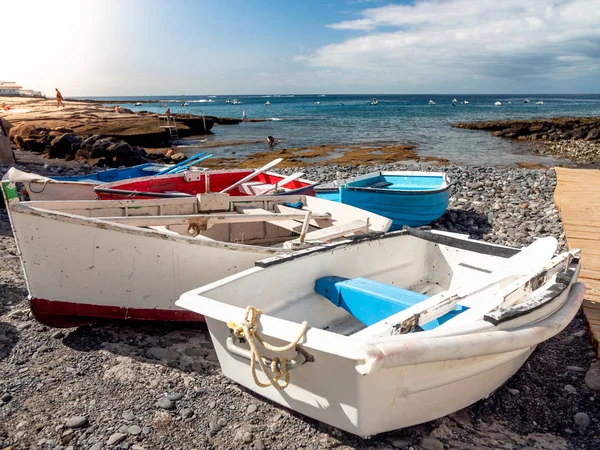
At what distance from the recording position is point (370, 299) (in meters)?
3.53

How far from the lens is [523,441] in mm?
2918

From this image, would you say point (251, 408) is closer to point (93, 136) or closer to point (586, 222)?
point (586, 222)

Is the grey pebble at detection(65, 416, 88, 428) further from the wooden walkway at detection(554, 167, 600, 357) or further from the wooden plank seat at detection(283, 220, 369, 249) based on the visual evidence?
the wooden walkway at detection(554, 167, 600, 357)

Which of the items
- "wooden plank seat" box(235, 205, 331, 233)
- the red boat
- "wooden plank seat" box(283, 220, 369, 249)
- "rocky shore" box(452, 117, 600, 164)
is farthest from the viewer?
"rocky shore" box(452, 117, 600, 164)

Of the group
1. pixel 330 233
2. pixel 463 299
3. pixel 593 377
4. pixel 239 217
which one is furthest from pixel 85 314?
pixel 593 377

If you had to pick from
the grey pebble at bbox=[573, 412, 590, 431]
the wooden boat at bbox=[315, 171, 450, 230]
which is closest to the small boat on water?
the wooden boat at bbox=[315, 171, 450, 230]

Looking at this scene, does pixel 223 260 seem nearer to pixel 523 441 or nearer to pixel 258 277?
pixel 258 277

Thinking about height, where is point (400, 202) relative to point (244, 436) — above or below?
above

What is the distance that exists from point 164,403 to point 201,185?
5077mm

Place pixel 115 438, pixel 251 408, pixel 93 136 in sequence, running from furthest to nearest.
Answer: pixel 93 136 < pixel 251 408 < pixel 115 438

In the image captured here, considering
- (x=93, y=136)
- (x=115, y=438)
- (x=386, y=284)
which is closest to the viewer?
(x=115, y=438)

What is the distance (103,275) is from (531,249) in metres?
3.89

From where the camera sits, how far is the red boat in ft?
21.3

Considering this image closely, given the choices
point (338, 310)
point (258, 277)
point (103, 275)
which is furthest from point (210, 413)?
point (103, 275)
